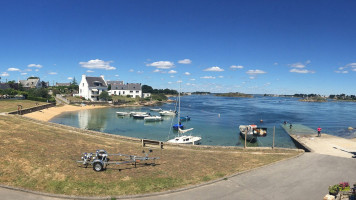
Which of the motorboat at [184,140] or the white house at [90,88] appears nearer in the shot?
the motorboat at [184,140]

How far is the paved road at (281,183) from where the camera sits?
13.0 meters

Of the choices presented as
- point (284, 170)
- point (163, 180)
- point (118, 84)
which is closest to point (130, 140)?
point (163, 180)

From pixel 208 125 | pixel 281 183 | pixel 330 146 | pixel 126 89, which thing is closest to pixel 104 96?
pixel 126 89

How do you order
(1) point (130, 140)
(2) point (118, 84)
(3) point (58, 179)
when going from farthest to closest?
(2) point (118, 84) → (1) point (130, 140) → (3) point (58, 179)

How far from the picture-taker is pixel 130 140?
27.0 m

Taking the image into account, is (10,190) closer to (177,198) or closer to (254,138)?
(177,198)

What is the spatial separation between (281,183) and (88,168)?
1288cm

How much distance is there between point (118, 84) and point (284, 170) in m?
128

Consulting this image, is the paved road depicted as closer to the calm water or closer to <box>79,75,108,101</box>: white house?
the calm water

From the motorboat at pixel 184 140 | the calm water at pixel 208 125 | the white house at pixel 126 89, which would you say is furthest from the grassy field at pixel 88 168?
the white house at pixel 126 89

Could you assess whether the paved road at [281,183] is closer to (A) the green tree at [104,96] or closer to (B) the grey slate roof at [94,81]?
(A) the green tree at [104,96]

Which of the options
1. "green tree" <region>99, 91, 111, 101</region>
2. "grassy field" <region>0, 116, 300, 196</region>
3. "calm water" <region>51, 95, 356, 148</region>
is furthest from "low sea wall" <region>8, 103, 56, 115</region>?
"green tree" <region>99, 91, 111, 101</region>

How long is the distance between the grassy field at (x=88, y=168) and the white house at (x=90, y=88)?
88453 millimetres

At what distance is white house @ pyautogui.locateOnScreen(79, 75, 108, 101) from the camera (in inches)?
4218
